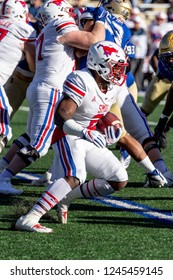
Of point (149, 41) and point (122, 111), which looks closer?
point (122, 111)

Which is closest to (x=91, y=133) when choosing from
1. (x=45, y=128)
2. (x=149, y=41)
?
(x=45, y=128)

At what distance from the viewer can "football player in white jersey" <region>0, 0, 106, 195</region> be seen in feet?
22.5

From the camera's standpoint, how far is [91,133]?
5605mm

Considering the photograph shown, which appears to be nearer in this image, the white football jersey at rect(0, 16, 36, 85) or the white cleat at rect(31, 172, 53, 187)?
the white football jersey at rect(0, 16, 36, 85)

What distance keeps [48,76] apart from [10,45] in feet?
1.59

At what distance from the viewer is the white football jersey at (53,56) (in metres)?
6.93

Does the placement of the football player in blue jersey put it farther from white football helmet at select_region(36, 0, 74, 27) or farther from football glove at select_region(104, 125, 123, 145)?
football glove at select_region(104, 125, 123, 145)

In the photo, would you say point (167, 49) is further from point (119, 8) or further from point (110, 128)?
point (110, 128)

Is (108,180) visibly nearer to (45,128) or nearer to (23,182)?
(45,128)

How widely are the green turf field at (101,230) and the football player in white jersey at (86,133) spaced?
23 centimetres

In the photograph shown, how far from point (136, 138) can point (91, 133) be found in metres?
1.99

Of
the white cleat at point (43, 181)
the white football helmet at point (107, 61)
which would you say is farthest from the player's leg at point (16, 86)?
the white football helmet at point (107, 61)

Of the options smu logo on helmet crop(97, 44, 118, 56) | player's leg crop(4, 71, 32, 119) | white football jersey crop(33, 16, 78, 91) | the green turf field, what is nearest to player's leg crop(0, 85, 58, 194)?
white football jersey crop(33, 16, 78, 91)

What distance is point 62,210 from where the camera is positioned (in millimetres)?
5973
